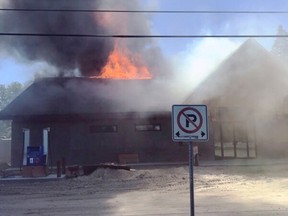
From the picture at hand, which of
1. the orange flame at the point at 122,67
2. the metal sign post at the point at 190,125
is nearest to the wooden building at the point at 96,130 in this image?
the orange flame at the point at 122,67

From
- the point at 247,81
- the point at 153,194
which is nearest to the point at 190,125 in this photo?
the point at 153,194

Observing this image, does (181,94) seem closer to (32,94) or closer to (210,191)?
(32,94)

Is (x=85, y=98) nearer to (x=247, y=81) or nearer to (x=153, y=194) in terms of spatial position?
(x=247, y=81)

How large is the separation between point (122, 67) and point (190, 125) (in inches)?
779

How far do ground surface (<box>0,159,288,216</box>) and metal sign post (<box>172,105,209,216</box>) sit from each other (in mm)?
2794

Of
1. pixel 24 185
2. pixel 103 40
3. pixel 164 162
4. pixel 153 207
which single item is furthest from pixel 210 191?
pixel 103 40

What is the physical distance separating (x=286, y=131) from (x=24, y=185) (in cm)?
1336

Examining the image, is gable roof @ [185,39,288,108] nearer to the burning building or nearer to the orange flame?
the burning building

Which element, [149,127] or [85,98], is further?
[85,98]

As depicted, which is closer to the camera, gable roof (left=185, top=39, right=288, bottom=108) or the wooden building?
gable roof (left=185, top=39, right=288, bottom=108)

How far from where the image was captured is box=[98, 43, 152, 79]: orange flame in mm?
23953

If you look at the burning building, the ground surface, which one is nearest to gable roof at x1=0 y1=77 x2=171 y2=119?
the burning building

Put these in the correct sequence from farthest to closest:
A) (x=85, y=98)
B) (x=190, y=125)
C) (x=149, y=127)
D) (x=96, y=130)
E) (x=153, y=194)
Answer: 1. (x=85, y=98)
2. (x=149, y=127)
3. (x=96, y=130)
4. (x=153, y=194)
5. (x=190, y=125)

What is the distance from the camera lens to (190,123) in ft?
16.8
